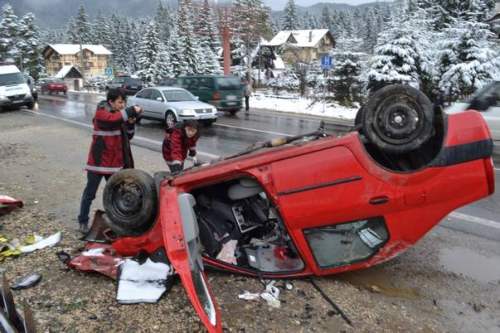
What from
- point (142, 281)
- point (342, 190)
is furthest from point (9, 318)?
point (342, 190)

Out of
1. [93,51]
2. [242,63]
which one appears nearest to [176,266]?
[242,63]

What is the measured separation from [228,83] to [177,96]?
3674mm

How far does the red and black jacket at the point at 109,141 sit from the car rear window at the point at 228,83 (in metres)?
14.2

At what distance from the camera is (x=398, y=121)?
3.52m

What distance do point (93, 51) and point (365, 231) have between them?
281 feet

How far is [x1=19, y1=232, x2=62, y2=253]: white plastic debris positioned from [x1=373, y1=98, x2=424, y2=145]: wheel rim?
3.59m

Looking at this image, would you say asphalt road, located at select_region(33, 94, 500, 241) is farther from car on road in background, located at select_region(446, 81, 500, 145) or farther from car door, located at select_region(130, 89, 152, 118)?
car on road in background, located at select_region(446, 81, 500, 145)

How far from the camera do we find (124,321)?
3.37 m

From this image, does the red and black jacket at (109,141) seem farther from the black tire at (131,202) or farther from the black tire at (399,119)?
the black tire at (399,119)

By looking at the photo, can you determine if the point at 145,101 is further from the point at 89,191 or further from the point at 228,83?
the point at 89,191

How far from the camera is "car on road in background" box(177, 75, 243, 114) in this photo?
1877cm

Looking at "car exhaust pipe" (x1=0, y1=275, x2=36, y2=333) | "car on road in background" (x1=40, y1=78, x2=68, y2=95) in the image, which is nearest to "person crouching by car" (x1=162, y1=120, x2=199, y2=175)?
"car exhaust pipe" (x1=0, y1=275, x2=36, y2=333)

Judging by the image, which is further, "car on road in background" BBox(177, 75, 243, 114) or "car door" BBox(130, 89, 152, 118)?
"car on road in background" BBox(177, 75, 243, 114)

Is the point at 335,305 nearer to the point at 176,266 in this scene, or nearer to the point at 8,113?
the point at 176,266
